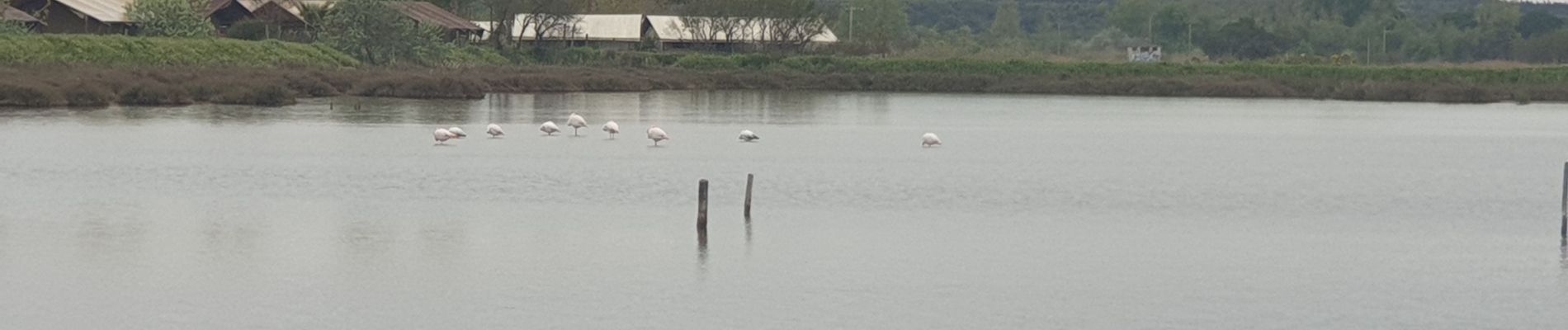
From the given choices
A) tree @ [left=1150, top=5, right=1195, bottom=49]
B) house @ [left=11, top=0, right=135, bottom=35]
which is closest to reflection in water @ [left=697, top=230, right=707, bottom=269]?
house @ [left=11, top=0, right=135, bottom=35]

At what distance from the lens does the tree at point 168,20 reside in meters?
68.9

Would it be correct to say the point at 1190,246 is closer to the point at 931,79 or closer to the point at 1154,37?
the point at 931,79

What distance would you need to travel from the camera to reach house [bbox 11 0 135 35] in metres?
71.4

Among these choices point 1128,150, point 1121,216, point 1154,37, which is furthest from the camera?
point 1154,37

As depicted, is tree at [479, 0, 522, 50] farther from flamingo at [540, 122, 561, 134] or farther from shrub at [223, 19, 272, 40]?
flamingo at [540, 122, 561, 134]

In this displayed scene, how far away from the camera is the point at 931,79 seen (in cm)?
8875

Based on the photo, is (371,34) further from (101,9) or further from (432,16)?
(432,16)

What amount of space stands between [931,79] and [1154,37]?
246ft

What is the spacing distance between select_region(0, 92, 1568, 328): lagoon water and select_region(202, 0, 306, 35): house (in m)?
32.5

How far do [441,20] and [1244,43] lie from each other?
2278 inches

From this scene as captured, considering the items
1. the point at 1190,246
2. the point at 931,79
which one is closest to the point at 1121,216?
the point at 1190,246

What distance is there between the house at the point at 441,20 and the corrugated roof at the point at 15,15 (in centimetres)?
1707

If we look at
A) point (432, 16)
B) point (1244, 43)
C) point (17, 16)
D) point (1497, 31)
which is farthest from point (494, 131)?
point (1497, 31)

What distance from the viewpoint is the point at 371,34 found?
7362 centimetres
